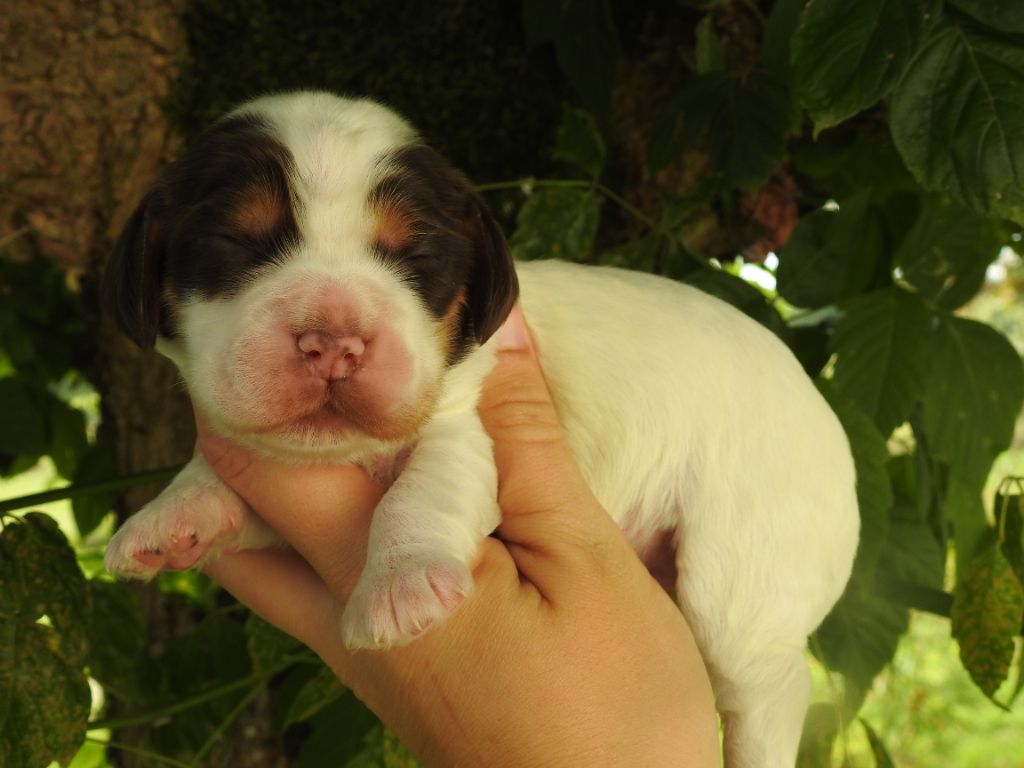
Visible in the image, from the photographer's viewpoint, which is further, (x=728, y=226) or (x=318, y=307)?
Result: (x=728, y=226)

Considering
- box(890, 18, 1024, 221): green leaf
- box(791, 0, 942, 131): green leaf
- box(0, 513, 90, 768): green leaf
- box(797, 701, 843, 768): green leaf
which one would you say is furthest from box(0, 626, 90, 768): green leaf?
box(890, 18, 1024, 221): green leaf

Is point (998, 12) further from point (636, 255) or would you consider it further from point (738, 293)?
point (636, 255)

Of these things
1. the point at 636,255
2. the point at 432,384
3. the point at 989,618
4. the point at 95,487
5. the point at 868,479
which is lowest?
the point at 95,487

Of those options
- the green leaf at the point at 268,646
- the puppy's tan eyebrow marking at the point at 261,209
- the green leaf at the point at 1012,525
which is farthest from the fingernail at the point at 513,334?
the green leaf at the point at 1012,525

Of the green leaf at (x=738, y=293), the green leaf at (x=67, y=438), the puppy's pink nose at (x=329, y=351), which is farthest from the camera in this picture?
the green leaf at (x=67, y=438)

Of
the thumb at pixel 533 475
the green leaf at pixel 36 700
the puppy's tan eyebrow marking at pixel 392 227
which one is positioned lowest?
the green leaf at pixel 36 700

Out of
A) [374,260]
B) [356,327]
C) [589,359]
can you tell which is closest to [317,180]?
[374,260]

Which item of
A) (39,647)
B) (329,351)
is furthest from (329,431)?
(39,647)

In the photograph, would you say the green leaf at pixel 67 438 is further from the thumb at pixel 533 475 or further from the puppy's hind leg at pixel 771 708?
the puppy's hind leg at pixel 771 708
